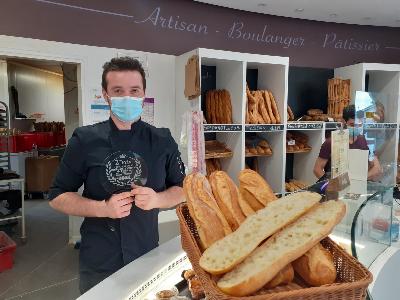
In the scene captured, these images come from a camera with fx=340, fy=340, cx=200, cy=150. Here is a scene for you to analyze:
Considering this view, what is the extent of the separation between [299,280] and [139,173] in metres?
0.67

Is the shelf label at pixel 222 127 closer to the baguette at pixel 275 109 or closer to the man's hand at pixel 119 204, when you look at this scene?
the baguette at pixel 275 109

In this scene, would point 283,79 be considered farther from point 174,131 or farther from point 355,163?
point 355,163

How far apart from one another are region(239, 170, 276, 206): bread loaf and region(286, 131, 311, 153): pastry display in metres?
3.50

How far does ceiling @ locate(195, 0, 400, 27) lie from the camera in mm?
4102

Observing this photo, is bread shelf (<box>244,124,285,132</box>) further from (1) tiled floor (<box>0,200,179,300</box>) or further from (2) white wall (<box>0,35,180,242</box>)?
(1) tiled floor (<box>0,200,179,300</box>)

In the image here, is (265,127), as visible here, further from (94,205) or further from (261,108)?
(94,205)

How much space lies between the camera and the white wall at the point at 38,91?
9.00m

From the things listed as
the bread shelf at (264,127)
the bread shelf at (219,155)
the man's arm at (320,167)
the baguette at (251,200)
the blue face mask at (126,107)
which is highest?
the blue face mask at (126,107)

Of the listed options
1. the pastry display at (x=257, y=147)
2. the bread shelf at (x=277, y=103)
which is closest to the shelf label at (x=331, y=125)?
the bread shelf at (x=277, y=103)

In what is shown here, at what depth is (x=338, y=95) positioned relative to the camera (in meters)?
4.62

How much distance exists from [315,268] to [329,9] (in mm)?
4504

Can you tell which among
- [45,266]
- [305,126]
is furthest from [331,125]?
[45,266]

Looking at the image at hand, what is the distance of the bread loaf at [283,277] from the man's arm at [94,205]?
0.65 meters

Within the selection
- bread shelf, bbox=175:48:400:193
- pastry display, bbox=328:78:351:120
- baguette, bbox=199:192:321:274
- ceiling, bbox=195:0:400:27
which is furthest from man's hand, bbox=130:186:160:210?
pastry display, bbox=328:78:351:120
